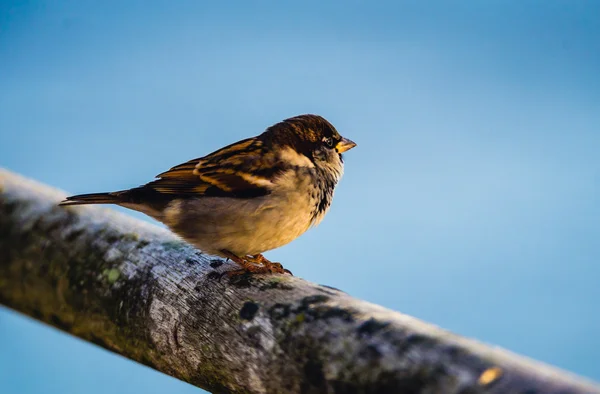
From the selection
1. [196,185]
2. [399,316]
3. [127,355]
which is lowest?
[127,355]

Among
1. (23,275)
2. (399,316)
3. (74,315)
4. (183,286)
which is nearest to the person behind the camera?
(399,316)

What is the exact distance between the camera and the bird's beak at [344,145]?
242 cm

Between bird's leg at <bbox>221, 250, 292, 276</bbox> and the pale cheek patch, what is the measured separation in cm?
32

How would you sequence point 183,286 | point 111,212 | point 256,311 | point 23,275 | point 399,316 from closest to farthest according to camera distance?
1. point 399,316
2. point 256,311
3. point 183,286
4. point 23,275
5. point 111,212

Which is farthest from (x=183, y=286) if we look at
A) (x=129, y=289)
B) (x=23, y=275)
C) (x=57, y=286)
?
(x=23, y=275)

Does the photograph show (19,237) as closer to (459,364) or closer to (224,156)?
(224,156)

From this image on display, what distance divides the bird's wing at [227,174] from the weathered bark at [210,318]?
0.61 ft

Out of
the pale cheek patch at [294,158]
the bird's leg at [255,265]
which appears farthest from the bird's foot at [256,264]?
the pale cheek patch at [294,158]

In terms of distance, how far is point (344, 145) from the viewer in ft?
7.95

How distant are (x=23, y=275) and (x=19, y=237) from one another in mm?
138

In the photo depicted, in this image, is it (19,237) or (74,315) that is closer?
(74,315)

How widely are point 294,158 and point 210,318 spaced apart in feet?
2.56

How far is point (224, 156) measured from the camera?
2.30 m

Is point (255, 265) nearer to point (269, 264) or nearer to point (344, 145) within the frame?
point (269, 264)
